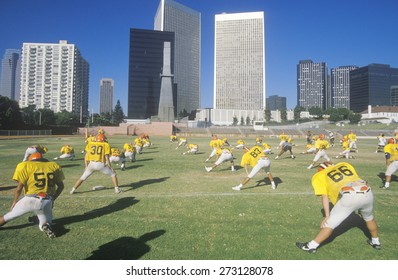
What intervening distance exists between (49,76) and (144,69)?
254ft

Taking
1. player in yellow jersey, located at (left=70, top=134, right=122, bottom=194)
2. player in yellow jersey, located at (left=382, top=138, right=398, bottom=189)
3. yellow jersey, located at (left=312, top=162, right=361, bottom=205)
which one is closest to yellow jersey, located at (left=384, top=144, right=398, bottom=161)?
player in yellow jersey, located at (left=382, top=138, right=398, bottom=189)

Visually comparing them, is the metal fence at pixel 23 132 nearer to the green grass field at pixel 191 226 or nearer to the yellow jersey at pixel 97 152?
the green grass field at pixel 191 226

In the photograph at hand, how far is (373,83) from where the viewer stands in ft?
575

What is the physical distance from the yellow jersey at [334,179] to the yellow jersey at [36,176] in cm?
613

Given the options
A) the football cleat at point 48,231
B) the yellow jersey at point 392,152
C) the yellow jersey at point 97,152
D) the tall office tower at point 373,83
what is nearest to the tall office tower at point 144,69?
the tall office tower at point 373,83

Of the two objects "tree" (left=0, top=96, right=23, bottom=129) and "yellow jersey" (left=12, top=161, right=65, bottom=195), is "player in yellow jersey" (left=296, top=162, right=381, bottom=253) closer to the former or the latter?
"yellow jersey" (left=12, top=161, right=65, bottom=195)

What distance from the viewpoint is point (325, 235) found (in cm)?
512

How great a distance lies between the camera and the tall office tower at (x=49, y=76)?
188 metres

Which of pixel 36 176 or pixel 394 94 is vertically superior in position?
pixel 394 94

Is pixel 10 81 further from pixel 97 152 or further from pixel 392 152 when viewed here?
pixel 392 152

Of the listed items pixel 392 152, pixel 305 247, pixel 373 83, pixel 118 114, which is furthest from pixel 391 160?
pixel 373 83

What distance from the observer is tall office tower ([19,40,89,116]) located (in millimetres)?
188500
